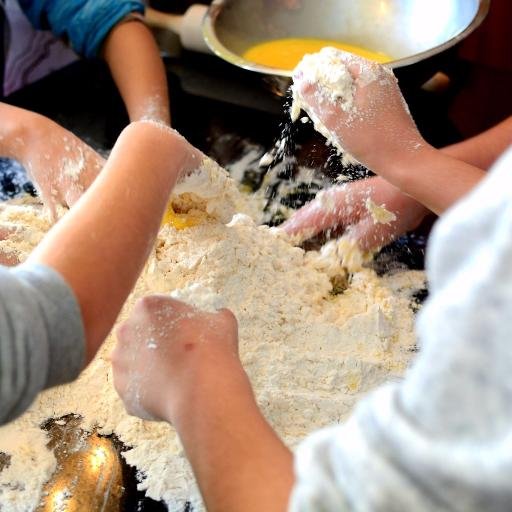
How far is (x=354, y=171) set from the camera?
2.98 feet

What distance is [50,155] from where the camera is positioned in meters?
0.86

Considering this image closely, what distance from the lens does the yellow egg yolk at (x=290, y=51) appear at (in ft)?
3.59

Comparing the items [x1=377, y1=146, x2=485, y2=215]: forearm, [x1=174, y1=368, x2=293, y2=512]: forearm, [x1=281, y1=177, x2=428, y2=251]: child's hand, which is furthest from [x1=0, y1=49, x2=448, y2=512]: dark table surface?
[x1=174, y1=368, x2=293, y2=512]: forearm

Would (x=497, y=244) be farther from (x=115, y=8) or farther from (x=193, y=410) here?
(x=115, y=8)

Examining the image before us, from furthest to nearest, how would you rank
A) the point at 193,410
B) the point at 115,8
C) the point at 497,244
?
the point at 115,8, the point at 193,410, the point at 497,244

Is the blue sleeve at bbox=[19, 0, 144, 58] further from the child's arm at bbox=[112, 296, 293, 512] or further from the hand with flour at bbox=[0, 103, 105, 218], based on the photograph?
the child's arm at bbox=[112, 296, 293, 512]

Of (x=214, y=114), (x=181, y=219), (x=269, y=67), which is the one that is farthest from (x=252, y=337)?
(x=214, y=114)

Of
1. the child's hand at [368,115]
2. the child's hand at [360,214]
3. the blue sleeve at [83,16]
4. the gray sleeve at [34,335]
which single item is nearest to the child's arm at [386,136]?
the child's hand at [368,115]

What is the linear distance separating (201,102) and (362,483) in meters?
0.93

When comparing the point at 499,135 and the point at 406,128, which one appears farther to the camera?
the point at 499,135

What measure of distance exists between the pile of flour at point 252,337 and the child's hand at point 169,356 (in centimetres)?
2

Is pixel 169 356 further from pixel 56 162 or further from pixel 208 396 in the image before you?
pixel 56 162

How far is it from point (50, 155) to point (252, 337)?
36 centimetres

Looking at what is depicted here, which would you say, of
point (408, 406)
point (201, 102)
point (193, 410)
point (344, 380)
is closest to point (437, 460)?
point (408, 406)
